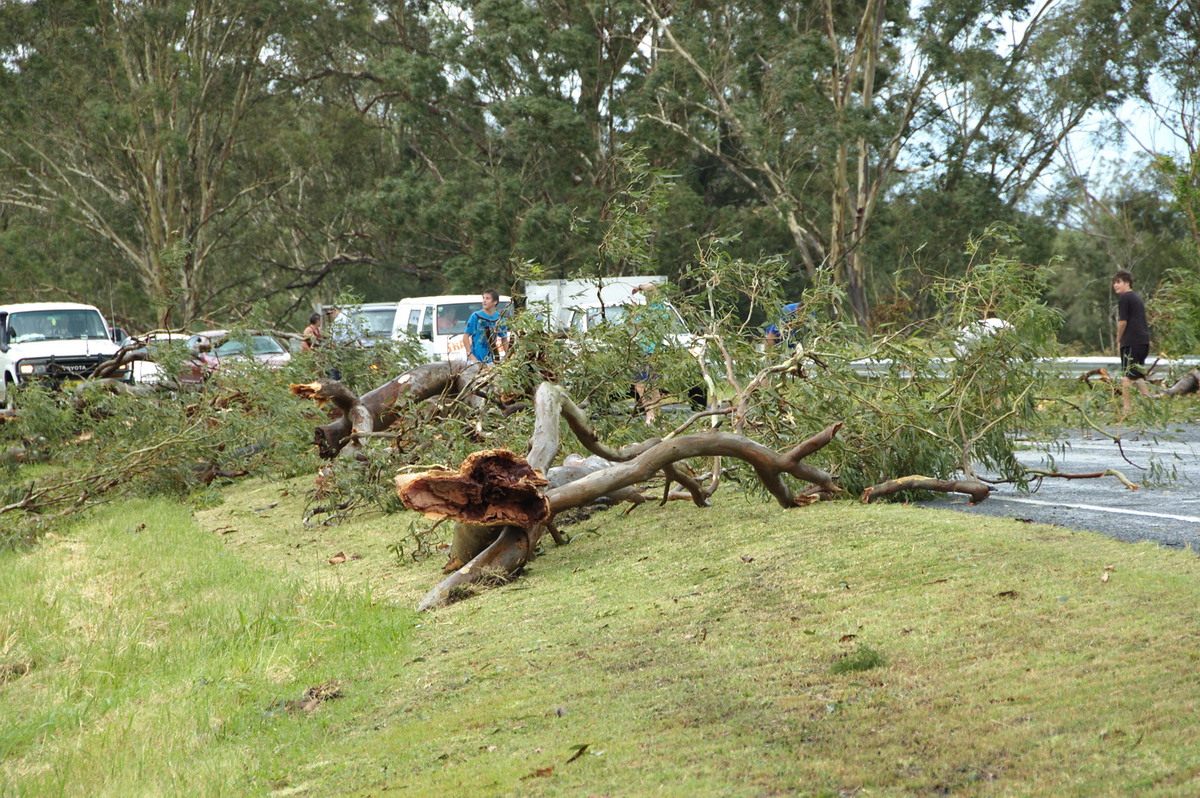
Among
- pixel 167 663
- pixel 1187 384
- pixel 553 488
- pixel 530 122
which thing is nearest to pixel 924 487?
pixel 553 488

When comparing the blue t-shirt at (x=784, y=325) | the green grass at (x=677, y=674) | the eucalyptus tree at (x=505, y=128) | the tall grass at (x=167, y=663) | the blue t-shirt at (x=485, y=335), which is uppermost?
the eucalyptus tree at (x=505, y=128)

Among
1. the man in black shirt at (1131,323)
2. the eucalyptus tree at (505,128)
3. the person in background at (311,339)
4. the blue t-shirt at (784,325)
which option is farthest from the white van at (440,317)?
the blue t-shirt at (784,325)

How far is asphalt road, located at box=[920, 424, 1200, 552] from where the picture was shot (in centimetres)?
633

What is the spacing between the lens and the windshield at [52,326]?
74.8ft

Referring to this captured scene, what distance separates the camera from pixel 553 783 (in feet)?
12.1

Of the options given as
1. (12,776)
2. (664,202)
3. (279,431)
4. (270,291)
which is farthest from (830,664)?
(270,291)

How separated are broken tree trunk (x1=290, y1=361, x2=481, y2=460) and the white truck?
11882 millimetres

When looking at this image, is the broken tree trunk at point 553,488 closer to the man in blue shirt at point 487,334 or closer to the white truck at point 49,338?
the man in blue shirt at point 487,334

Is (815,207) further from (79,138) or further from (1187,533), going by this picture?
(1187,533)

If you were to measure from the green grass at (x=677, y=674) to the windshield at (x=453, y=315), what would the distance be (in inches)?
557

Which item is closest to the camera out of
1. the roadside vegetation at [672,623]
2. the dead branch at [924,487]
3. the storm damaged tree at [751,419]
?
the roadside vegetation at [672,623]

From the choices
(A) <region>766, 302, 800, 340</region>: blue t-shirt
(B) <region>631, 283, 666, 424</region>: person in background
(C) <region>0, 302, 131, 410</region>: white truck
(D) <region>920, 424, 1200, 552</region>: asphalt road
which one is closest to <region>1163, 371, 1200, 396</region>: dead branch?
(D) <region>920, 424, 1200, 552</region>: asphalt road

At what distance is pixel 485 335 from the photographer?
10.3 metres

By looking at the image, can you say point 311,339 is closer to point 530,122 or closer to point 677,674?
point 677,674
